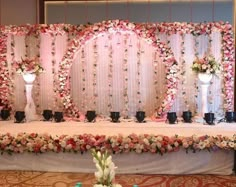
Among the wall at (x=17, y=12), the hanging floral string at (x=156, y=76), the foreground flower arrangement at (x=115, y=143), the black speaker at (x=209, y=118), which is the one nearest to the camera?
the foreground flower arrangement at (x=115, y=143)

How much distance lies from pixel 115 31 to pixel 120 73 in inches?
23.7

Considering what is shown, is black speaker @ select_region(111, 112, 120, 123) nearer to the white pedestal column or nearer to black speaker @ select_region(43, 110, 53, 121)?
black speaker @ select_region(43, 110, 53, 121)

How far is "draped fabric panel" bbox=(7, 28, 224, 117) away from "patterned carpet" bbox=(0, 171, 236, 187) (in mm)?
1386

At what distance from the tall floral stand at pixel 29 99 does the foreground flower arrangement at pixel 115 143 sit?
904 millimetres

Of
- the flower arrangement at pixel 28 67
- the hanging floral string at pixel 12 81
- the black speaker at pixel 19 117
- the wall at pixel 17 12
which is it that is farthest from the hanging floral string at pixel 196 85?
the hanging floral string at pixel 12 81

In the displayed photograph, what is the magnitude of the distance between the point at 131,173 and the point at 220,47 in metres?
2.23

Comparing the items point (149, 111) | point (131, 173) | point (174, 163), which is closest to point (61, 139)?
point (131, 173)

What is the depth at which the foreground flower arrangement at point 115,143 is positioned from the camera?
13.1 feet

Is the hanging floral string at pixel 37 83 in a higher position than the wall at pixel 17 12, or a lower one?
lower

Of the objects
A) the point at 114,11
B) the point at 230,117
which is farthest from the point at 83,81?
the point at 230,117

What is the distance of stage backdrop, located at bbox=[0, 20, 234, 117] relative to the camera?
5.11 m

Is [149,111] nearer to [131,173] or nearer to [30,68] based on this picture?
[131,173]

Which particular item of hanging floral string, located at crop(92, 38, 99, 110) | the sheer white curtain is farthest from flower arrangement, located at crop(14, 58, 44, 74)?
hanging floral string, located at crop(92, 38, 99, 110)

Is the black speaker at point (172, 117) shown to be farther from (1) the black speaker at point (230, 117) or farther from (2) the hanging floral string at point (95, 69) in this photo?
(2) the hanging floral string at point (95, 69)
